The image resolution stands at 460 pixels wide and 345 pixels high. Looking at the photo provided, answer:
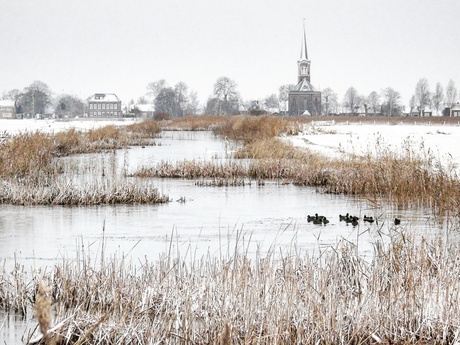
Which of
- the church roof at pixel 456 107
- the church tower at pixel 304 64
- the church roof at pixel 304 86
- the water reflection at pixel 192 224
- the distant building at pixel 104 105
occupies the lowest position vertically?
the water reflection at pixel 192 224

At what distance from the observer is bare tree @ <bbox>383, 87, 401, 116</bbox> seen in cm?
15762

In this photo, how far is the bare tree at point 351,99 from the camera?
176150 mm

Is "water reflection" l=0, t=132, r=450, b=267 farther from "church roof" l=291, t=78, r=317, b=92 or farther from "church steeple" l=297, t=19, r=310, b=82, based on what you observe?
"church steeple" l=297, t=19, r=310, b=82

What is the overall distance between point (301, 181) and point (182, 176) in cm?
453

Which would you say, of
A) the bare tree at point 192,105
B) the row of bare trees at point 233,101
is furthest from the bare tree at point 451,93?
the bare tree at point 192,105

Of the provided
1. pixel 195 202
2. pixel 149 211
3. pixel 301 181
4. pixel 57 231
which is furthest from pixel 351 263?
pixel 301 181

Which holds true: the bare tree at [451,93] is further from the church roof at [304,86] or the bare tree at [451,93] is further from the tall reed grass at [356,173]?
the tall reed grass at [356,173]

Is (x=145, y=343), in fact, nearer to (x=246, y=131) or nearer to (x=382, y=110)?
(x=246, y=131)

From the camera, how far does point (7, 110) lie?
531ft

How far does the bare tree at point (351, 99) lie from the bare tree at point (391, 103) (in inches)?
311

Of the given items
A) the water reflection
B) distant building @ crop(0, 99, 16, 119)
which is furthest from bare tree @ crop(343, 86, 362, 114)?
the water reflection

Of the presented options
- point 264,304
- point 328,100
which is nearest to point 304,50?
point 328,100

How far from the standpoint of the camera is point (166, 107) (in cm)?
15638

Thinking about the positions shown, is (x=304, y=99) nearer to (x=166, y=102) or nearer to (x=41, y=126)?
(x=166, y=102)
